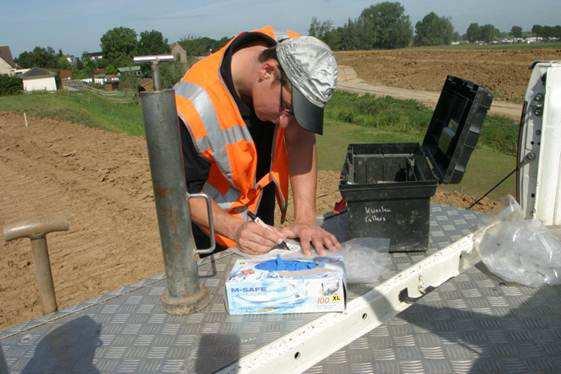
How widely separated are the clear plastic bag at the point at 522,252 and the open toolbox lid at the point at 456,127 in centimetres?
29

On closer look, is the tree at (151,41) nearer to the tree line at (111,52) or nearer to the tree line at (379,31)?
the tree line at (111,52)

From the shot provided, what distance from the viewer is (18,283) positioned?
17.9 ft

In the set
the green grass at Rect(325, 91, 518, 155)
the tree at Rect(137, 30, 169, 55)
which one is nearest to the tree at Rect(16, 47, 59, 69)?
the tree at Rect(137, 30, 169, 55)

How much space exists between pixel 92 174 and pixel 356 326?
951 centimetres

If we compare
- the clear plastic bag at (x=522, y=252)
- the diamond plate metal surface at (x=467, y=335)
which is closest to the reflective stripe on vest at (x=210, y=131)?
the diamond plate metal surface at (x=467, y=335)

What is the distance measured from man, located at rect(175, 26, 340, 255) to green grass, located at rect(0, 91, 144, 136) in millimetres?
14653

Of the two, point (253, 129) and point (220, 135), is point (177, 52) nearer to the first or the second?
point (253, 129)

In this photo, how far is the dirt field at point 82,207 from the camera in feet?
17.9

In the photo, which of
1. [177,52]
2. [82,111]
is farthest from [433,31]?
[177,52]

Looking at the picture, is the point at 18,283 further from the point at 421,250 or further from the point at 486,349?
the point at 486,349

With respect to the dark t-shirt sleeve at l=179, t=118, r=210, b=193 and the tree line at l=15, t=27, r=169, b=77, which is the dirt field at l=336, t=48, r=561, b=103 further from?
the dark t-shirt sleeve at l=179, t=118, r=210, b=193

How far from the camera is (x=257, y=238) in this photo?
188 cm

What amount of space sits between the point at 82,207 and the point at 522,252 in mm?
7337

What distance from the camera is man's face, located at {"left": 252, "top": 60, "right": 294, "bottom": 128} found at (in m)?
1.87
